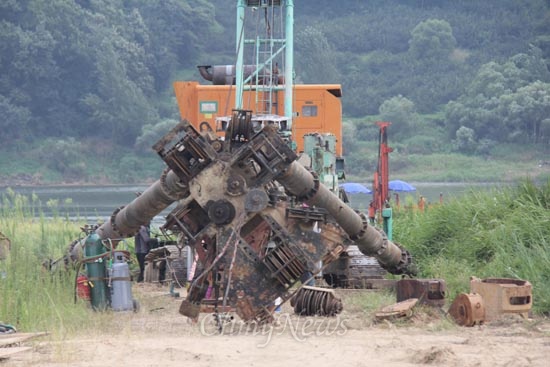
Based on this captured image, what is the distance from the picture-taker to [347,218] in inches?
589

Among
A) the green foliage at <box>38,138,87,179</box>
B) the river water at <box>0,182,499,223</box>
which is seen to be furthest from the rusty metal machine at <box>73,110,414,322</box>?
the green foliage at <box>38,138,87,179</box>

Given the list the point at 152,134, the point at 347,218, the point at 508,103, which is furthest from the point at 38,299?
the point at 152,134

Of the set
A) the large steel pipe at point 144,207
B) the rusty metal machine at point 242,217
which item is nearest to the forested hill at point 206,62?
the large steel pipe at point 144,207

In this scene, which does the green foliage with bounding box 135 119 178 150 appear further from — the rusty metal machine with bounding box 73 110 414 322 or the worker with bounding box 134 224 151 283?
the rusty metal machine with bounding box 73 110 414 322

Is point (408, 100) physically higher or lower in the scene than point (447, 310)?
higher

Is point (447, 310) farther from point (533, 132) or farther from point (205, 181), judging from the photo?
point (533, 132)

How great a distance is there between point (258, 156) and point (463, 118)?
72586 millimetres

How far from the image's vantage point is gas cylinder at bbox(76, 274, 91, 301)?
1581 cm

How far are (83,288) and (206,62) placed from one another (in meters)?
87.4

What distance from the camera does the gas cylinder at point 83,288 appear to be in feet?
51.9

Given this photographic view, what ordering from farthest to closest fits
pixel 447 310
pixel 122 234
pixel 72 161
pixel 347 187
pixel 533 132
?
pixel 72 161
pixel 533 132
pixel 347 187
pixel 122 234
pixel 447 310

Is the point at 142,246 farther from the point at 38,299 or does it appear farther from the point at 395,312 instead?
the point at 395,312

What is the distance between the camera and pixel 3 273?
15.5 metres

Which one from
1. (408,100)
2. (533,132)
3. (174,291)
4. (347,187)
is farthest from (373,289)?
(408,100)
